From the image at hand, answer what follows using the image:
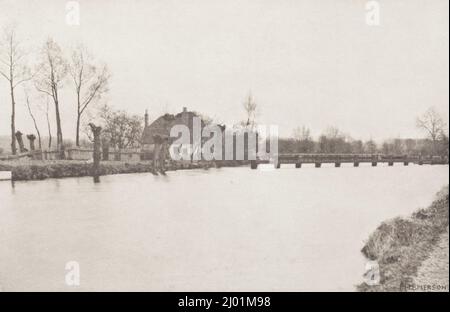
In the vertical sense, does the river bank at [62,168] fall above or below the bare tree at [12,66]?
below

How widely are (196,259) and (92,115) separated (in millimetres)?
4219

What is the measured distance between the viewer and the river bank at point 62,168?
387 inches

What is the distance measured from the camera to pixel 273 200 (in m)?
11.8

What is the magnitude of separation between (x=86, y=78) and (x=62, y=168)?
3.15m

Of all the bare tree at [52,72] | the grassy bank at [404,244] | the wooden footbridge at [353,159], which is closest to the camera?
the grassy bank at [404,244]

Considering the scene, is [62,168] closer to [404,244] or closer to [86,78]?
[86,78]

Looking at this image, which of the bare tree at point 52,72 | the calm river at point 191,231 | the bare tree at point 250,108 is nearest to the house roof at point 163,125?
the bare tree at point 250,108

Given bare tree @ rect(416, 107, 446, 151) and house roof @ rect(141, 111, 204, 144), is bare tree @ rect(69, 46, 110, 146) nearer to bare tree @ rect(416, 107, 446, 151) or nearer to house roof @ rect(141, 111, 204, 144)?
house roof @ rect(141, 111, 204, 144)

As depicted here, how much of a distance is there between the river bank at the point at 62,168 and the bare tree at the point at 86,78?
187cm

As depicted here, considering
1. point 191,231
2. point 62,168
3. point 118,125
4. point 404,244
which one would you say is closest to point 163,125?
point 118,125

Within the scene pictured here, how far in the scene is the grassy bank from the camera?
6618mm

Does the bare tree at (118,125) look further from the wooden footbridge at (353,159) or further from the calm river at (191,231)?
the wooden footbridge at (353,159)
